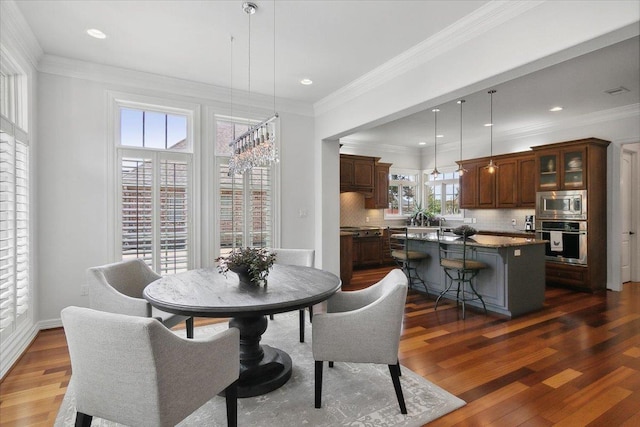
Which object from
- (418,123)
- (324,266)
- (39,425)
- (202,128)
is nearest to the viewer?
(39,425)

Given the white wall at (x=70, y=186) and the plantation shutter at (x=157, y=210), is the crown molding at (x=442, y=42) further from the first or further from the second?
the white wall at (x=70, y=186)

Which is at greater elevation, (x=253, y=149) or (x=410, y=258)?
(x=253, y=149)

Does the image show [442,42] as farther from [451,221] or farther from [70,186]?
[451,221]

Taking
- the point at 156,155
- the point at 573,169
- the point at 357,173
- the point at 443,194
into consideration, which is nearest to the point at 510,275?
the point at 573,169

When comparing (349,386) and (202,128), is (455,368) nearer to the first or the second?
(349,386)

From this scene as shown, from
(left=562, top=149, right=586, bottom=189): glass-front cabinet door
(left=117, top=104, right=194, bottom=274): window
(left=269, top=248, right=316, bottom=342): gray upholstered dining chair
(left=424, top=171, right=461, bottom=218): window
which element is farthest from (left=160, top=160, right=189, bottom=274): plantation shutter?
(left=424, top=171, right=461, bottom=218): window

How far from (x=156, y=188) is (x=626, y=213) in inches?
293

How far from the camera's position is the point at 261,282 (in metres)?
2.51

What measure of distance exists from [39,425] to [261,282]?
5.10 feet

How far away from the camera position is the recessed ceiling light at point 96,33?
306 centimetres

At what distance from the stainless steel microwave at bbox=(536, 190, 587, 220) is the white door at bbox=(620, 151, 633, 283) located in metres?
0.89

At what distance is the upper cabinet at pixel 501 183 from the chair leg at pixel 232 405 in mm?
6430

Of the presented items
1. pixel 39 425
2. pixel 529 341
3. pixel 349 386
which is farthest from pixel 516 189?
pixel 39 425

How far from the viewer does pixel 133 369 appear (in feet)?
4.84
